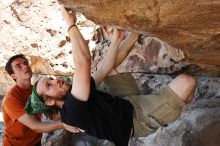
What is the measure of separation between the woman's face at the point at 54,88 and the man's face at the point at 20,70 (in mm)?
699

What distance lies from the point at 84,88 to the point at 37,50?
2504 mm

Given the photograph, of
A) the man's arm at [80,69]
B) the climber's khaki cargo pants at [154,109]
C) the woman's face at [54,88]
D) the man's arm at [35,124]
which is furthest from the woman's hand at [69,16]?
the man's arm at [35,124]

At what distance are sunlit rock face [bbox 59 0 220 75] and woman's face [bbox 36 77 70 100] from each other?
1.71 feet

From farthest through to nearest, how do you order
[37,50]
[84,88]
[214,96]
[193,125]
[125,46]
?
[37,50], [214,96], [193,125], [125,46], [84,88]

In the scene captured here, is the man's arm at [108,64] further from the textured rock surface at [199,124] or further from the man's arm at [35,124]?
the textured rock surface at [199,124]

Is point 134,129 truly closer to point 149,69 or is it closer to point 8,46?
point 149,69

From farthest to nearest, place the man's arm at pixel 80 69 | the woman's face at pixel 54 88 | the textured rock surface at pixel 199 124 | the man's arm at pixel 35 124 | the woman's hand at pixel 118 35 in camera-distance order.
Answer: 1. the textured rock surface at pixel 199 124
2. the man's arm at pixel 35 124
3. the woman's hand at pixel 118 35
4. the woman's face at pixel 54 88
5. the man's arm at pixel 80 69

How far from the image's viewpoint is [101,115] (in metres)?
2.72

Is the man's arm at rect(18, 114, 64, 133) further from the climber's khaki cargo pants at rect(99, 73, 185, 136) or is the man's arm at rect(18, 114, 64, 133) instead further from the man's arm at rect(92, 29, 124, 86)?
the climber's khaki cargo pants at rect(99, 73, 185, 136)

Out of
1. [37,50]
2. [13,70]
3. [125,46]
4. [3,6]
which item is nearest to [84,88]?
[125,46]

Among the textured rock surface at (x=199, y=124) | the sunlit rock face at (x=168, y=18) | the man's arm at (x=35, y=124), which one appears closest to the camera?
the sunlit rock face at (x=168, y=18)

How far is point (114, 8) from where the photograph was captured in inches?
91.4

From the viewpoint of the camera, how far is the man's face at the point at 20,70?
3.47 m

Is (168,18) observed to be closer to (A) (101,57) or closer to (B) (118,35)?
(B) (118,35)
